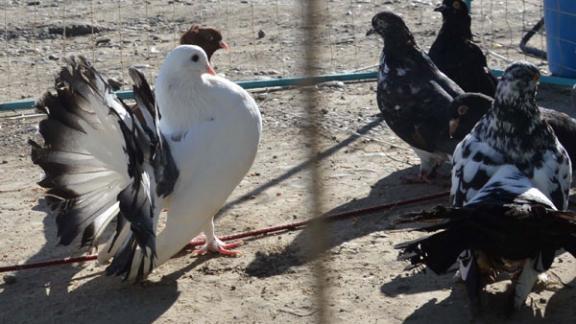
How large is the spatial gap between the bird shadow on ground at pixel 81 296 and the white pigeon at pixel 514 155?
1.29m

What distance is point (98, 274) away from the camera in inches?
178

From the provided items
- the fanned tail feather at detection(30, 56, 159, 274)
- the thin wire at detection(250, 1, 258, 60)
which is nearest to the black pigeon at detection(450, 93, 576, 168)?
the fanned tail feather at detection(30, 56, 159, 274)

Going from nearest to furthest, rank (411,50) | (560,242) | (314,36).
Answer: (314,36)
(560,242)
(411,50)

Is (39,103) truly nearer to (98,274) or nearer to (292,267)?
(98,274)

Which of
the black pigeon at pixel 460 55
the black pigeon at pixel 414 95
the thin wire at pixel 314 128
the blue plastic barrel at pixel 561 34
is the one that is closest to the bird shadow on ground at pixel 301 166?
the black pigeon at pixel 414 95

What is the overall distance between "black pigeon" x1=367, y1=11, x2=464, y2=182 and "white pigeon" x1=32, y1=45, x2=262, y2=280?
1175 mm

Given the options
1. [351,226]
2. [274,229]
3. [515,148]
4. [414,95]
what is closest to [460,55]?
[414,95]

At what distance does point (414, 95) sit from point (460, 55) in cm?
77

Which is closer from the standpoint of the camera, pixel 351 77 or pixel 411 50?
pixel 411 50

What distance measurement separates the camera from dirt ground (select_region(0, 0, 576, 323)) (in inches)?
162

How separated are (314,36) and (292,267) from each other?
262 centimetres

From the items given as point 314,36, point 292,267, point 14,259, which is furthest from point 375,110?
point 314,36

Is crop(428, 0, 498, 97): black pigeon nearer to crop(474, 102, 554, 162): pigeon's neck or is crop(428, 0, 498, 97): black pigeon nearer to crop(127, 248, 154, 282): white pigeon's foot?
crop(474, 102, 554, 162): pigeon's neck

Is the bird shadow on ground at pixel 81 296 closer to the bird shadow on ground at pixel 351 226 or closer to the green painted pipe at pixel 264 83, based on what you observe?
the bird shadow on ground at pixel 351 226
